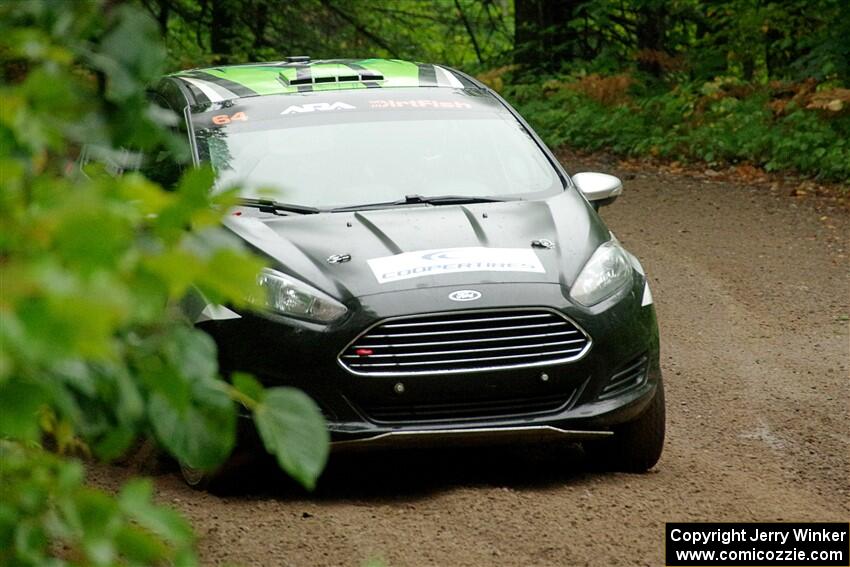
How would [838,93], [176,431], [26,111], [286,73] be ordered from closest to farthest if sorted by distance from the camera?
[26,111]
[176,431]
[286,73]
[838,93]

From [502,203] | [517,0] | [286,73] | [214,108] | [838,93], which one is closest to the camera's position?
[502,203]

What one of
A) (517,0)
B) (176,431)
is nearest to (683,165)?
(517,0)

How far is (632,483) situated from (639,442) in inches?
8.0

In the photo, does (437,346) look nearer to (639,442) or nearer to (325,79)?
(639,442)

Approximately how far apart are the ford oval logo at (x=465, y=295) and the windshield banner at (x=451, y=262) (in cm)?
13

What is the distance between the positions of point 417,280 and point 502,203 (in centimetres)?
112

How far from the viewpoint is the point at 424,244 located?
5.70m

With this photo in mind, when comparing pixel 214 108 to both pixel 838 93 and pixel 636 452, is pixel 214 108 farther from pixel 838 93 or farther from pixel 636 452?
pixel 838 93

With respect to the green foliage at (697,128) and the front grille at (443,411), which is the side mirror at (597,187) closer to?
the front grille at (443,411)

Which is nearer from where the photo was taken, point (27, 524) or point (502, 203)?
point (27, 524)

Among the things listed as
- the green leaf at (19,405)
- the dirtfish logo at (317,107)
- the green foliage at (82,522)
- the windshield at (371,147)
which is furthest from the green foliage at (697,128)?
the green leaf at (19,405)

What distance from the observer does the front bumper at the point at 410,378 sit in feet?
17.4

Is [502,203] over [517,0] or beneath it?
over

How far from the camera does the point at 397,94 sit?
725cm
